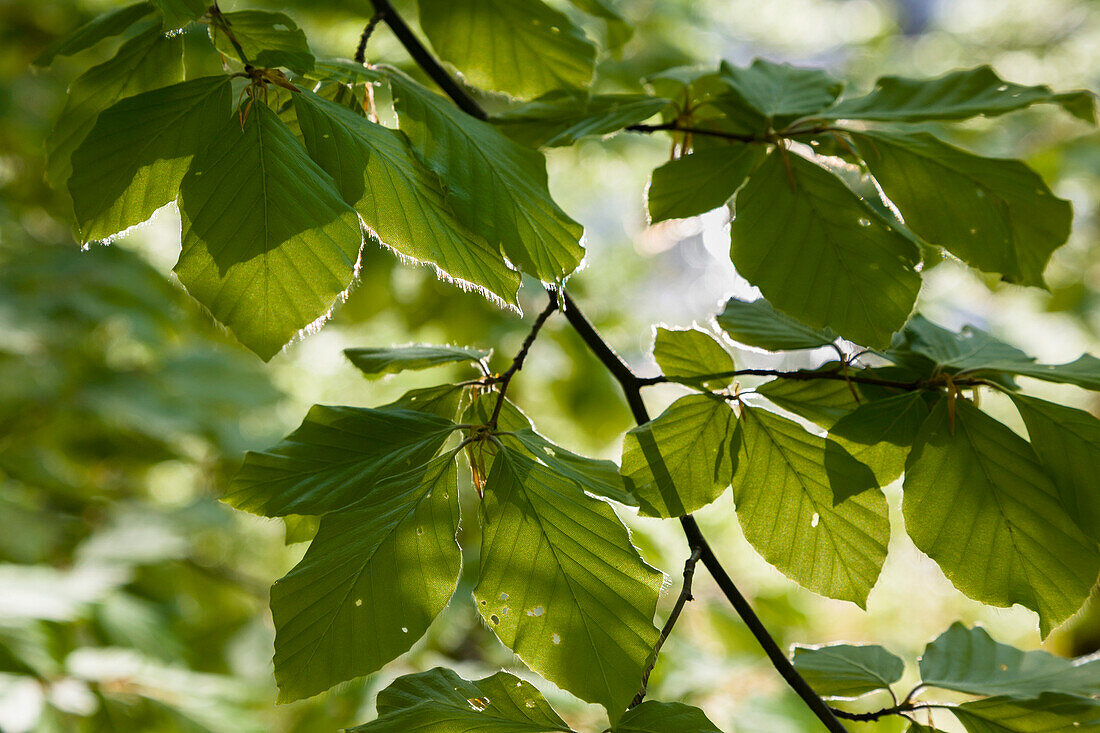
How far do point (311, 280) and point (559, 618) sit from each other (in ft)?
0.57

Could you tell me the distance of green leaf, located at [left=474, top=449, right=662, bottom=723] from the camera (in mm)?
335

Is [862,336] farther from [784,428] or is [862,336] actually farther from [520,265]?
[520,265]

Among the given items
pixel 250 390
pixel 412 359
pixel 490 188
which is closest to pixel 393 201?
pixel 490 188

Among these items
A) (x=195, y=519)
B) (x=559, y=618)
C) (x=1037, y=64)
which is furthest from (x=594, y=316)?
(x=1037, y=64)

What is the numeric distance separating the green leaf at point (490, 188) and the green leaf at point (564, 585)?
0.31 feet

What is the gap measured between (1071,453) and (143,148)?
1.49ft

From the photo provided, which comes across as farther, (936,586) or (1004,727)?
(936,586)

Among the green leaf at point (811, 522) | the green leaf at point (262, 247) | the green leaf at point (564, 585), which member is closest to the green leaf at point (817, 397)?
the green leaf at point (811, 522)

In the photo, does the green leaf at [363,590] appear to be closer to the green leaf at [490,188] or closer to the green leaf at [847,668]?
the green leaf at [490,188]

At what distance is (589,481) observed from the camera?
38 centimetres

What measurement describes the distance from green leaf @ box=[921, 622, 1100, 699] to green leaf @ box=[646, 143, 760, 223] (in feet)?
1.05

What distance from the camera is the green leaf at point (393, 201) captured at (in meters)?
0.35

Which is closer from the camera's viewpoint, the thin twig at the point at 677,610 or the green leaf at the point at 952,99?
the thin twig at the point at 677,610

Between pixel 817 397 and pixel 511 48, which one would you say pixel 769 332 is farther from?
pixel 511 48
